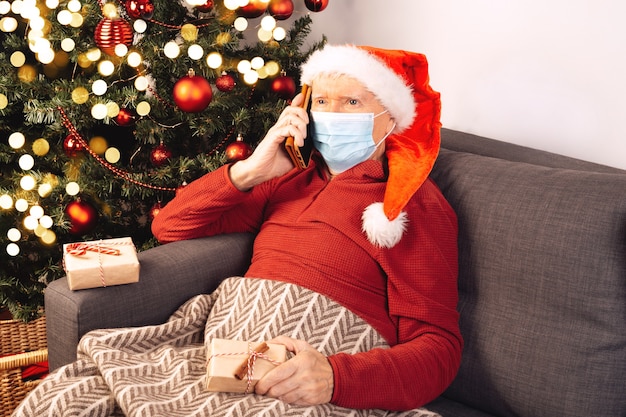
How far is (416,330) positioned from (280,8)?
114cm

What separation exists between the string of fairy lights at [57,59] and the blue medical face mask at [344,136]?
0.53 m

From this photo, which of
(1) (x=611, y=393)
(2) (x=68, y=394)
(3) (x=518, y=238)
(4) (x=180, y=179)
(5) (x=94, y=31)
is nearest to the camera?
(2) (x=68, y=394)

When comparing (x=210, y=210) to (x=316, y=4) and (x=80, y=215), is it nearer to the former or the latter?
(x=80, y=215)

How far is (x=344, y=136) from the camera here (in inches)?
60.1

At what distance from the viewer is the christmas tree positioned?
183 cm

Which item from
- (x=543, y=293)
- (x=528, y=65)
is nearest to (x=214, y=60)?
(x=528, y=65)

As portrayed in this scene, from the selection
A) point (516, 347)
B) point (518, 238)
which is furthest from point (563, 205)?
point (516, 347)

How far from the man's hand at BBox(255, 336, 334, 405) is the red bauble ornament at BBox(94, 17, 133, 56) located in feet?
3.60

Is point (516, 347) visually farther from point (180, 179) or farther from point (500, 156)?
point (180, 179)

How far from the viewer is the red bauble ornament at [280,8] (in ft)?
6.48

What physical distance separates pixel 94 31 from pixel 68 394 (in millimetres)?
1171

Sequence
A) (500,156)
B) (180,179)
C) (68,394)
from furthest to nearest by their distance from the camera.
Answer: (180,179) < (500,156) < (68,394)

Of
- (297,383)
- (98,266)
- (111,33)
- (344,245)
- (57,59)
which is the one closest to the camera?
(297,383)

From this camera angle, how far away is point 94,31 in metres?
1.89
